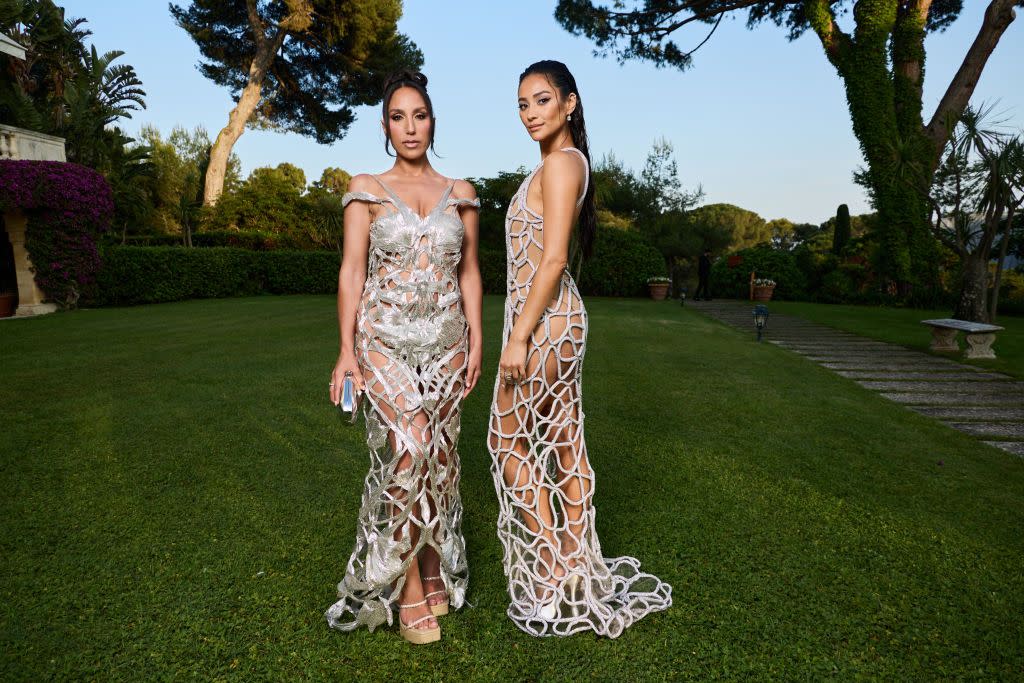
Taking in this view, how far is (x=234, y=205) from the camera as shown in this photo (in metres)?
25.2

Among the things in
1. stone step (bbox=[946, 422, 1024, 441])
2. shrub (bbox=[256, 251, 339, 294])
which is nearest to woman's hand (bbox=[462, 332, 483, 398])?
stone step (bbox=[946, 422, 1024, 441])

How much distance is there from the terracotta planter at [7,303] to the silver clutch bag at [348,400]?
1572cm

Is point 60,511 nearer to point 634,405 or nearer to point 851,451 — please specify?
point 634,405

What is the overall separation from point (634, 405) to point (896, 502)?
255cm

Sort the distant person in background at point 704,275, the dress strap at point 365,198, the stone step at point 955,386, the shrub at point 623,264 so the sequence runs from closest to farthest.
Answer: the dress strap at point 365,198 < the stone step at point 955,386 < the distant person in background at point 704,275 < the shrub at point 623,264

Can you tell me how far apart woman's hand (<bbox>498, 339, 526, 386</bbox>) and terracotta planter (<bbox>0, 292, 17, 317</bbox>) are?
16137mm

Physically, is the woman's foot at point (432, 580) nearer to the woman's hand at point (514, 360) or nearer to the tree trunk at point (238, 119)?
the woman's hand at point (514, 360)

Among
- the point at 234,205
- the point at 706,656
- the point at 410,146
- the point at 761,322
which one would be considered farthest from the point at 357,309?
the point at 234,205

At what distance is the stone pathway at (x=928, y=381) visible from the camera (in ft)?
19.0

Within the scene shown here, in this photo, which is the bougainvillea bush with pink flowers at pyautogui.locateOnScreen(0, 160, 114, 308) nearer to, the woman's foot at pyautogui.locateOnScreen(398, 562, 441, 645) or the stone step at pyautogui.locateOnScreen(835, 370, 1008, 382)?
the woman's foot at pyautogui.locateOnScreen(398, 562, 441, 645)

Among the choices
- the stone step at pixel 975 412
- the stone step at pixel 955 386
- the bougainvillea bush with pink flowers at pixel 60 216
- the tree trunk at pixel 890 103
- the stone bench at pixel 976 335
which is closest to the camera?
the stone step at pixel 975 412

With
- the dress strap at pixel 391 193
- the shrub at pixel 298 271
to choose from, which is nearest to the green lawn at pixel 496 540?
the dress strap at pixel 391 193

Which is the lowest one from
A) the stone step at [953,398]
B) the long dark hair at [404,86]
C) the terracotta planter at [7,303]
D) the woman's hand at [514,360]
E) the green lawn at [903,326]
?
the terracotta planter at [7,303]

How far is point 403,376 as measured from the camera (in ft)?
7.48
